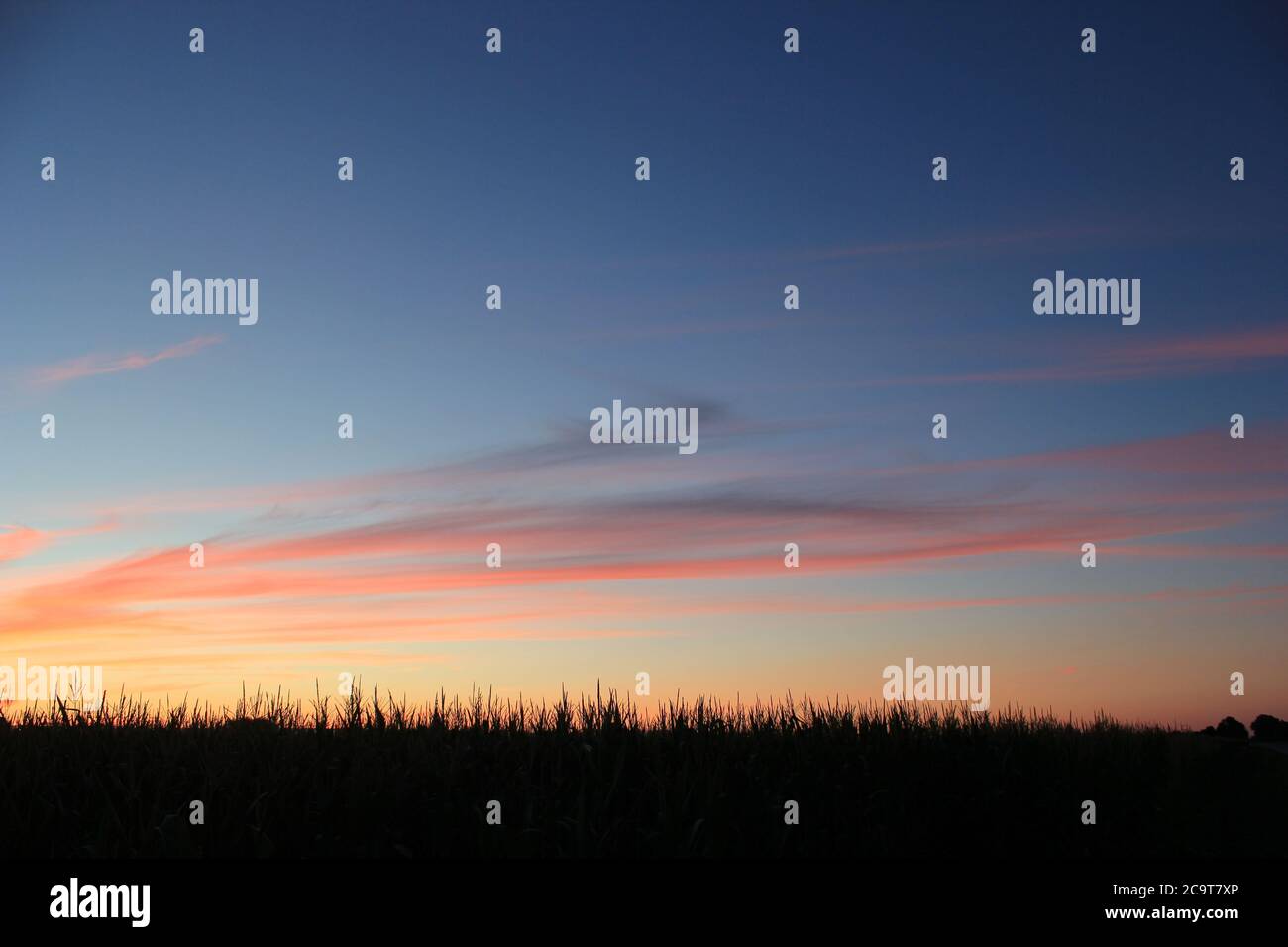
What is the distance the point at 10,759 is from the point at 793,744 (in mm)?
10092

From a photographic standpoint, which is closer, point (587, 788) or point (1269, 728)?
point (587, 788)

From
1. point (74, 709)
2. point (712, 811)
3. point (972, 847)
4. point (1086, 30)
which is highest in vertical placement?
point (1086, 30)

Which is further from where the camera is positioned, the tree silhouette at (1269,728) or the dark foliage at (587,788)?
the tree silhouette at (1269,728)

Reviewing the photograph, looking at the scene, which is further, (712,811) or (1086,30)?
(1086,30)

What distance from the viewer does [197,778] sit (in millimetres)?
11664

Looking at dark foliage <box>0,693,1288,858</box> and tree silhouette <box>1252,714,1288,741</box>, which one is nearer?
dark foliage <box>0,693,1288,858</box>
